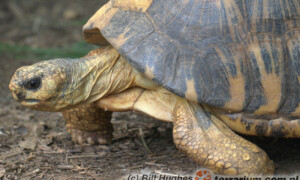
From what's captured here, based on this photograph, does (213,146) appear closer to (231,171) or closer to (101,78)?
(231,171)

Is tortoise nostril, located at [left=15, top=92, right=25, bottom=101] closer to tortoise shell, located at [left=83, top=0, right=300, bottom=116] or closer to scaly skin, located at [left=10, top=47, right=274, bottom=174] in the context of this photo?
scaly skin, located at [left=10, top=47, right=274, bottom=174]

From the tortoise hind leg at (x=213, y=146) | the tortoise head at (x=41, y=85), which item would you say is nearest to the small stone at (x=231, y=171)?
the tortoise hind leg at (x=213, y=146)

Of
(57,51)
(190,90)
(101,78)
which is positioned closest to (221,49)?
(190,90)

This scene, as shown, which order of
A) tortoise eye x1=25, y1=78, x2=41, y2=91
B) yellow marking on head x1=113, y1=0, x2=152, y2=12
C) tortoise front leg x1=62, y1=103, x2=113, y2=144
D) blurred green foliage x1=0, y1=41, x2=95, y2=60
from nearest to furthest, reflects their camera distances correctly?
tortoise eye x1=25, y1=78, x2=41, y2=91 < yellow marking on head x1=113, y1=0, x2=152, y2=12 < tortoise front leg x1=62, y1=103, x2=113, y2=144 < blurred green foliage x1=0, y1=41, x2=95, y2=60

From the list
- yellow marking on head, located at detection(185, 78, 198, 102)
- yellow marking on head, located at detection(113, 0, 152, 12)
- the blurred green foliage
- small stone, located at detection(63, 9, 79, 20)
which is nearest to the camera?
yellow marking on head, located at detection(185, 78, 198, 102)

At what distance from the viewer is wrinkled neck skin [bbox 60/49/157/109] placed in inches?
128

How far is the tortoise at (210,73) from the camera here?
2887 mm

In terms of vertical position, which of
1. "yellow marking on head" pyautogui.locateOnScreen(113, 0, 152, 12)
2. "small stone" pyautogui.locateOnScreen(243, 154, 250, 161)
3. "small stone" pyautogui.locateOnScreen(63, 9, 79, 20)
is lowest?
"small stone" pyautogui.locateOnScreen(243, 154, 250, 161)

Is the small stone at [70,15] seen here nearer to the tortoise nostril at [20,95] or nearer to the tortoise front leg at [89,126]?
the tortoise front leg at [89,126]

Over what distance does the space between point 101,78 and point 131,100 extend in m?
0.32

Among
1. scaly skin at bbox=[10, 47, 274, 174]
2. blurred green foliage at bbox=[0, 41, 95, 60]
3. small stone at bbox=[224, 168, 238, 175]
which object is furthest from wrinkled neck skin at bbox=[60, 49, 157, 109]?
blurred green foliage at bbox=[0, 41, 95, 60]

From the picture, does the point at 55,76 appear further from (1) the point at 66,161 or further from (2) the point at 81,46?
(2) the point at 81,46

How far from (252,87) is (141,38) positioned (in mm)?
932

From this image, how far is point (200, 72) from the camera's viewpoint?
286 cm
